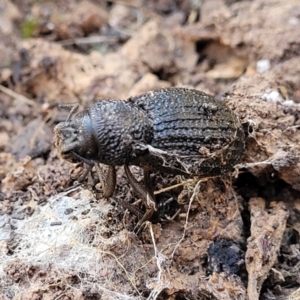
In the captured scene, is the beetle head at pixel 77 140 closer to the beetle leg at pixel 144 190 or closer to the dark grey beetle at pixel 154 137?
the dark grey beetle at pixel 154 137

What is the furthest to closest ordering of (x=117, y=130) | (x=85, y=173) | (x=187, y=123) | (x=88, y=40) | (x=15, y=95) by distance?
(x=88, y=40) < (x=15, y=95) < (x=85, y=173) < (x=187, y=123) < (x=117, y=130)

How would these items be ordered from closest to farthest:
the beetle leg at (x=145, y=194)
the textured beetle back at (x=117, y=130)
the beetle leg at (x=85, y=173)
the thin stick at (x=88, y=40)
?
the textured beetle back at (x=117, y=130)
the beetle leg at (x=145, y=194)
the beetle leg at (x=85, y=173)
the thin stick at (x=88, y=40)

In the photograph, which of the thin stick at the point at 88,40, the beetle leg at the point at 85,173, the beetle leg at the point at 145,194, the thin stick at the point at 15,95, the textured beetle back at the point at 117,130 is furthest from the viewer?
the thin stick at the point at 88,40

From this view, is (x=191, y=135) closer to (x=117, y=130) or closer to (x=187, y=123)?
(x=187, y=123)

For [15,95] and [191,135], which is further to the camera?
[15,95]

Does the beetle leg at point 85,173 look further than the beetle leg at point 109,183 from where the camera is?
Yes

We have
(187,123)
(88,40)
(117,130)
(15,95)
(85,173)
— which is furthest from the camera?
(88,40)

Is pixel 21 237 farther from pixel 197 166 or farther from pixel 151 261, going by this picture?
pixel 197 166

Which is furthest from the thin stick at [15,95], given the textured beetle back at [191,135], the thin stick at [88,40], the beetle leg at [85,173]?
the textured beetle back at [191,135]

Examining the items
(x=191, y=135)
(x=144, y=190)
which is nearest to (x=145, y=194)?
(x=144, y=190)

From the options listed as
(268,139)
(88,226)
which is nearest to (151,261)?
(88,226)
